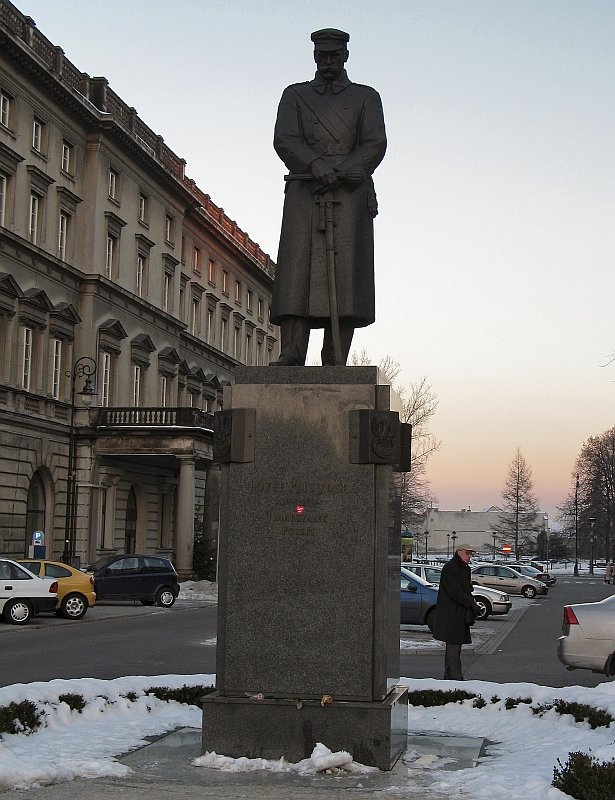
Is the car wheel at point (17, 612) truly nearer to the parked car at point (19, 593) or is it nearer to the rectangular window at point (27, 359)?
the parked car at point (19, 593)

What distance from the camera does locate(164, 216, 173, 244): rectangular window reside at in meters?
57.5

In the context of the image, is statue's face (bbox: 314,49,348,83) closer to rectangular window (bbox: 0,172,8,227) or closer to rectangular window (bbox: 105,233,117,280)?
rectangular window (bbox: 0,172,8,227)

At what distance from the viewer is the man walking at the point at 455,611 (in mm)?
15008

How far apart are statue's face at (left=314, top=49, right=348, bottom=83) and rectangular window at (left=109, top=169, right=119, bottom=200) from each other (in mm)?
40908

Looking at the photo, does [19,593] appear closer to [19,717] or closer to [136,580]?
[136,580]

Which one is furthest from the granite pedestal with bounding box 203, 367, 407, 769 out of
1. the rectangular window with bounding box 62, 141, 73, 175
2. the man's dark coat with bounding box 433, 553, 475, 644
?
the rectangular window with bounding box 62, 141, 73, 175

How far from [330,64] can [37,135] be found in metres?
35.9

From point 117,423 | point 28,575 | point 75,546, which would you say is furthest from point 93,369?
point 28,575

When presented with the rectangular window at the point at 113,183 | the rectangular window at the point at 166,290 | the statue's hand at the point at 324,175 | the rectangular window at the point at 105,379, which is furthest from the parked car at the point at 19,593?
the rectangular window at the point at 166,290

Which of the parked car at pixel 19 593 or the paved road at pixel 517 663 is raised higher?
the parked car at pixel 19 593

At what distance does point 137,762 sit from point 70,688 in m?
2.55

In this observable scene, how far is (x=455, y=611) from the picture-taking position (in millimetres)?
15102

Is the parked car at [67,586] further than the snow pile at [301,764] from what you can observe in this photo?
Yes

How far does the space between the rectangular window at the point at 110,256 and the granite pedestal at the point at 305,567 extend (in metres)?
41.7
